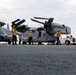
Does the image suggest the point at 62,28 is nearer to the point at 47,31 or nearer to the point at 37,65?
the point at 47,31

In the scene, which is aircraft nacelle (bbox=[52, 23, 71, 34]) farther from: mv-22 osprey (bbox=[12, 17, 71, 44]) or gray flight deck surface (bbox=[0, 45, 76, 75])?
gray flight deck surface (bbox=[0, 45, 76, 75])

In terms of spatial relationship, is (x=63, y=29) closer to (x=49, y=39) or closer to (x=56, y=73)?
(x=49, y=39)

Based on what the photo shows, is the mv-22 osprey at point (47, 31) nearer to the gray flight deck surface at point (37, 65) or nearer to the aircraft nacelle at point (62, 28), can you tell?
the aircraft nacelle at point (62, 28)

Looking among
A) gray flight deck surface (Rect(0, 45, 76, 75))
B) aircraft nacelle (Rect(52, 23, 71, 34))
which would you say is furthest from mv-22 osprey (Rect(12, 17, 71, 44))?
gray flight deck surface (Rect(0, 45, 76, 75))

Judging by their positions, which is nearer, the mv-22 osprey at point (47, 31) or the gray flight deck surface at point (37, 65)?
the gray flight deck surface at point (37, 65)

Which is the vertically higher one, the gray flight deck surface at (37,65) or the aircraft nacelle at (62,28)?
the aircraft nacelle at (62,28)

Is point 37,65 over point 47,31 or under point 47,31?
under

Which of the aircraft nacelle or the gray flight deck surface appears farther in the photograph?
the aircraft nacelle

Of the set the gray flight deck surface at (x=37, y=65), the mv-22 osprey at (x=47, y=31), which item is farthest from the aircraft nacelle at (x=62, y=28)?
the gray flight deck surface at (x=37, y=65)

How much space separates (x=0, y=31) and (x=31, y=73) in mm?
33850

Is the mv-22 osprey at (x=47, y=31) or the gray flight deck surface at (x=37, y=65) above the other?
the mv-22 osprey at (x=47, y=31)

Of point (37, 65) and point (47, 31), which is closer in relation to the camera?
point (37, 65)

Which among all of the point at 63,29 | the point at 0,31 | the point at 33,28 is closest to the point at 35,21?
the point at 33,28

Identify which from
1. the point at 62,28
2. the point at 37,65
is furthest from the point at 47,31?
the point at 37,65
